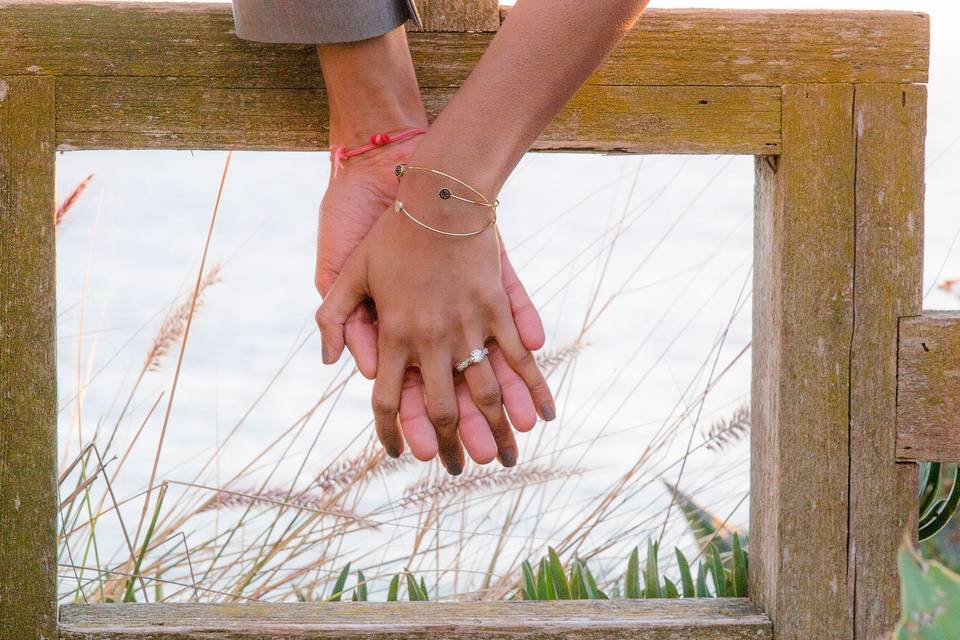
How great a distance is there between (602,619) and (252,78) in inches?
31.0

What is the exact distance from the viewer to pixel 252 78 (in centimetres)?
122

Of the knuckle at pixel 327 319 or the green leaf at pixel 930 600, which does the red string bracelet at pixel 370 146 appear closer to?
the knuckle at pixel 327 319

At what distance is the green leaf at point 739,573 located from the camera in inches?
57.6

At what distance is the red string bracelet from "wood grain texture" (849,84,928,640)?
0.55m

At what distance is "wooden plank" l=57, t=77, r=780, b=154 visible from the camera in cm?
121

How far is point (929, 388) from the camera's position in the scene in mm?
1260

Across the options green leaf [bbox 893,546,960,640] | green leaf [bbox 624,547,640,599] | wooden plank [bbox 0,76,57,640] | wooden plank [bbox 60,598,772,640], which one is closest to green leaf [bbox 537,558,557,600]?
green leaf [bbox 624,547,640,599]

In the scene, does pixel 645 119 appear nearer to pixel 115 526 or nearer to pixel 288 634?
pixel 288 634

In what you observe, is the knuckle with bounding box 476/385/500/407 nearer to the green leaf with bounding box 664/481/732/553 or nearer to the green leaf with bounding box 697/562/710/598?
the green leaf with bounding box 697/562/710/598

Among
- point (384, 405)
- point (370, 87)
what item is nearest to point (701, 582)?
point (384, 405)

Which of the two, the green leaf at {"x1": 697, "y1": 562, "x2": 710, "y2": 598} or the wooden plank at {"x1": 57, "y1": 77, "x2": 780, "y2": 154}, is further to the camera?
the green leaf at {"x1": 697, "y1": 562, "x2": 710, "y2": 598}

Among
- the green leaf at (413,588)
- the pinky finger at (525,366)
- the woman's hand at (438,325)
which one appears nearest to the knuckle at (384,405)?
Answer: the woman's hand at (438,325)

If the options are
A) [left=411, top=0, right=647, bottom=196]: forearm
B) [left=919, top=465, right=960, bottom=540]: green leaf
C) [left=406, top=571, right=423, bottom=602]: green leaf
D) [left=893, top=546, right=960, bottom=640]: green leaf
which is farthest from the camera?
[left=406, top=571, right=423, bottom=602]: green leaf

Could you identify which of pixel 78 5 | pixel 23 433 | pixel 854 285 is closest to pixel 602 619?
pixel 854 285
